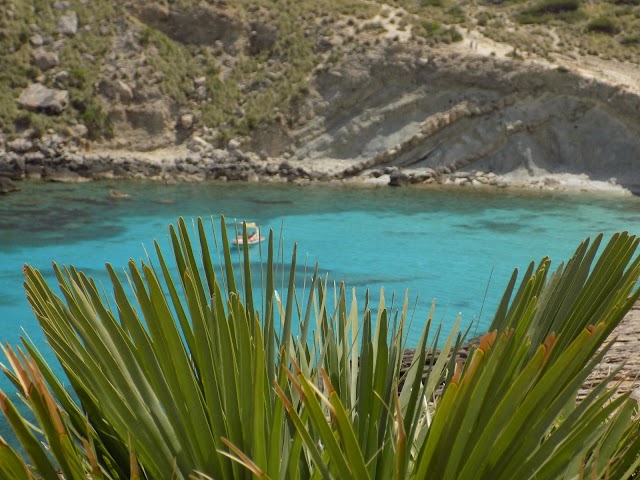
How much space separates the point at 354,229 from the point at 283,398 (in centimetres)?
1433

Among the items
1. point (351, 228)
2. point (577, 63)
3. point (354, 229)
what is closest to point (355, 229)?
point (354, 229)

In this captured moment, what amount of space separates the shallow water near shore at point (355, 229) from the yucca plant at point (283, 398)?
7146mm

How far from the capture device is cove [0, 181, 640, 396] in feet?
36.7

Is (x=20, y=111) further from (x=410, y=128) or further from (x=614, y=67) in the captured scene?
(x=614, y=67)

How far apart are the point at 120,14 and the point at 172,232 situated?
27.9 m

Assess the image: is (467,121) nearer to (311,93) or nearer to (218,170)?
(311,93)

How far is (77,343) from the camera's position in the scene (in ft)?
4.35

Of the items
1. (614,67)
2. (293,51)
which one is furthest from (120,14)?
(614,67)

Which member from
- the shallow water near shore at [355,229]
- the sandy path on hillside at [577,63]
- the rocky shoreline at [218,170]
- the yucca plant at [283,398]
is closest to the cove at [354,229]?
the shallow water near shore at [355,229]

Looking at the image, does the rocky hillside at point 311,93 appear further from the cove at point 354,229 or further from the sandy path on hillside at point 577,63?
the cove at point 354,229

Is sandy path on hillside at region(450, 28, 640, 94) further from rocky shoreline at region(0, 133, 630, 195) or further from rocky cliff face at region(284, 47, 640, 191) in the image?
rocky shoreline at region(0, 133, 630, 195)

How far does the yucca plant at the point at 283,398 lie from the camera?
104 cm

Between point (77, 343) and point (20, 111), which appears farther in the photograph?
point (20, 111)

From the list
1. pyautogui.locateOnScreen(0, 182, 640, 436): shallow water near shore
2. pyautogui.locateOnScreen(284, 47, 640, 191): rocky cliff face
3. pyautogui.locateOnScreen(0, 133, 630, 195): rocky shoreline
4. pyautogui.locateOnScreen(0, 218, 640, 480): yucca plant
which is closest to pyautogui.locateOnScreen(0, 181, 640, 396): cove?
pyautogui.locateOnScreen(0, 182, 640, 436): shallow water near shore
